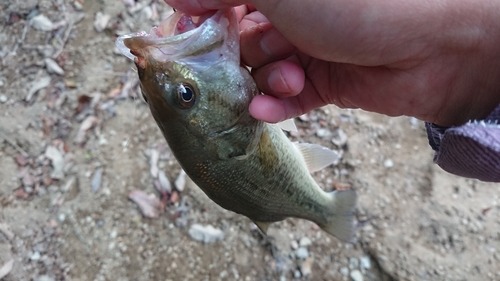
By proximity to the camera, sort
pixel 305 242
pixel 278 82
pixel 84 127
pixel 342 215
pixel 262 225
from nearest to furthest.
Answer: pixel 278 82 < pixel 262 225 < pixel 342 215 < pixel 305 242 < pixel 84 127

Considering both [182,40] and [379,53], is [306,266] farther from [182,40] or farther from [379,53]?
[182,40]

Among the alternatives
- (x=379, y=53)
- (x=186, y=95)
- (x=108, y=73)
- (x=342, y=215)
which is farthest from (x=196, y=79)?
(x=108, y=73)

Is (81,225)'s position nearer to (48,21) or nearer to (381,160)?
(48,21)

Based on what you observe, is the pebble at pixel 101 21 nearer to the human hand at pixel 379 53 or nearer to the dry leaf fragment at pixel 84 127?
the dry leaf fragment at pixel 84 127

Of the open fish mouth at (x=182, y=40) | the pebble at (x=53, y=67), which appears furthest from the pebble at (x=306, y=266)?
the pebble at (x=53, y=67)

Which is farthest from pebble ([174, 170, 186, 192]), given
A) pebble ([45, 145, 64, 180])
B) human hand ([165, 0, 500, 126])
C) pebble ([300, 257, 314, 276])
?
human hand ([165, 0, 500, 126])

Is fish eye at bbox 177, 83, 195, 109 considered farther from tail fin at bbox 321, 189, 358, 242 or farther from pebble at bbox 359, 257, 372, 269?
pebble at bbox 359, 257, 372, 269
